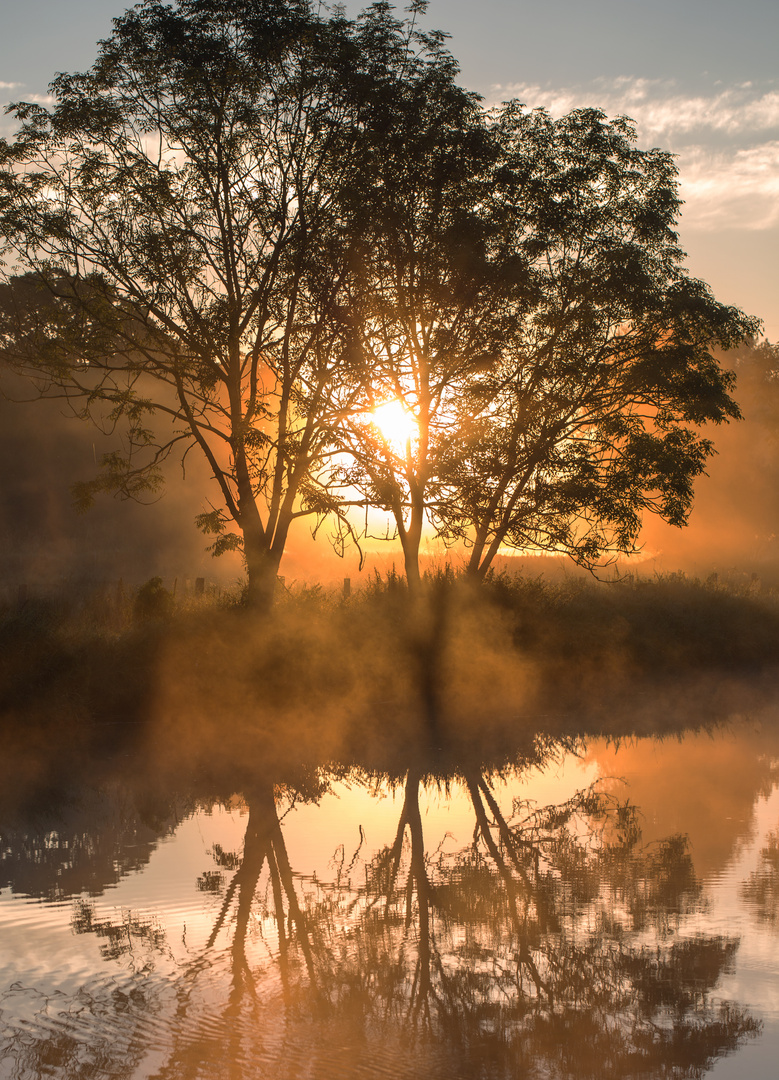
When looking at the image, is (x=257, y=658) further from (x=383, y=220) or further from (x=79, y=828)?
(x=383, y=220)

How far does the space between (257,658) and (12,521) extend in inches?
1732

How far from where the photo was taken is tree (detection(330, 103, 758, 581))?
20.9 meters

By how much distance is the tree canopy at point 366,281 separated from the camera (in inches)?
773

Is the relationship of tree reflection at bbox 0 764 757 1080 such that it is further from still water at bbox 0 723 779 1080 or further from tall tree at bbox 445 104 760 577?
tall tree at bbox 445 104 760 577

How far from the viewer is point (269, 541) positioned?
21.6 metres

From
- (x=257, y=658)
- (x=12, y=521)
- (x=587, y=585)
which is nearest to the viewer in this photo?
(x=257, y=658)

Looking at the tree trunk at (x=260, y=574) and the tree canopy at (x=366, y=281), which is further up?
the tree canopy at (x=366, y=281)

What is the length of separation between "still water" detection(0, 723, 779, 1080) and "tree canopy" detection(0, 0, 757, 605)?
10657 millimetres

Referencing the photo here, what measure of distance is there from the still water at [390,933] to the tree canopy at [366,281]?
10657 mm

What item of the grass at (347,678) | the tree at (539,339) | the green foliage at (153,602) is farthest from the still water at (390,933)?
the tree at (539,339)

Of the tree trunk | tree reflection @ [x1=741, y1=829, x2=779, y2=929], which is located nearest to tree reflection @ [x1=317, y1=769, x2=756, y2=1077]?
tree reflection @ [x1=741, y1=829, x2=779, y2=929]

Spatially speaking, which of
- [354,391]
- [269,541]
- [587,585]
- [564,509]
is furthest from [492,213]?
[587,585]

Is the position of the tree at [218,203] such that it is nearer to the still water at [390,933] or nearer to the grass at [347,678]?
the grass at [347,678]

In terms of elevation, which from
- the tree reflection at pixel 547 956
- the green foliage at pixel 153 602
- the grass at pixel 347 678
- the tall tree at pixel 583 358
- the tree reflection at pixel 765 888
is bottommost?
the tree reflection at pixel 765 888
